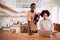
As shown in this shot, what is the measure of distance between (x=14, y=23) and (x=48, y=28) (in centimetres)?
209

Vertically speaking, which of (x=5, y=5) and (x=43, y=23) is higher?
(x=5, y=5)

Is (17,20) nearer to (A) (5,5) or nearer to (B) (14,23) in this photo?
(B) (14,23)

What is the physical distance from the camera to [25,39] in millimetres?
1816

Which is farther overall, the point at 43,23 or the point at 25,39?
the point at 43,23

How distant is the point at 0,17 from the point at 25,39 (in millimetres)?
2551

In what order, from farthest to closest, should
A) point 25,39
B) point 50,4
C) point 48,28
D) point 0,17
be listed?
1. point 50,4
2. point 0,17
3. point 48,28
4. point 25,39

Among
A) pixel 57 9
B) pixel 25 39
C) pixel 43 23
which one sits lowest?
pixel 25 39

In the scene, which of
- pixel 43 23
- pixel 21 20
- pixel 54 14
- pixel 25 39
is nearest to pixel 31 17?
pixel 43 23

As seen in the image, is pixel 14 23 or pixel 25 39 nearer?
pixel 25 39

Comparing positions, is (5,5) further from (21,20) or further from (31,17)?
(31,17)

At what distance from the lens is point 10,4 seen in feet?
14.2

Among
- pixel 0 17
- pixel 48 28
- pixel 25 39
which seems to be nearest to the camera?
pixel 25 39

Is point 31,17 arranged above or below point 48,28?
above

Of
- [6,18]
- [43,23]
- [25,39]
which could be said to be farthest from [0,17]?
[25,39]
